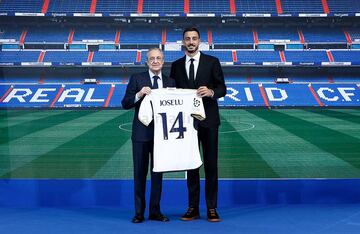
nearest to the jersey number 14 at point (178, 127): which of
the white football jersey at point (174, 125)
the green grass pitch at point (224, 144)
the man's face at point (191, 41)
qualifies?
the white football jersey at point (174, 125)

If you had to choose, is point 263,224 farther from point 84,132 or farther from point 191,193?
point 84,132

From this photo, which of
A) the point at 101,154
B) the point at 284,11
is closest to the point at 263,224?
the point at 101,154

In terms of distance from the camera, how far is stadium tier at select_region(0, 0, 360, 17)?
1314cm

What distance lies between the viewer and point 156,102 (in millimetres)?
3559

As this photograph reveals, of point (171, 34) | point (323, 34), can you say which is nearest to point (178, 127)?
point (171, 34)

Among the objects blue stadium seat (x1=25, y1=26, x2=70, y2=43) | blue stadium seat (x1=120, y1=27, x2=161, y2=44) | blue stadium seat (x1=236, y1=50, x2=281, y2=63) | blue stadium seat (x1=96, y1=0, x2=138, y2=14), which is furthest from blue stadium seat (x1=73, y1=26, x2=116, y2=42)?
blue stadium seat (x1=236, y1=50, x2=281, y2=63)

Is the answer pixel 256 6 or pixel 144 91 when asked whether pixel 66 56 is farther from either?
pixel 144 91

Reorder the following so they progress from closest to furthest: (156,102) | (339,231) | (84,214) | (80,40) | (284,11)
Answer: (339,231) → (156,102) → (84,214) → (284,11) → (80,40)

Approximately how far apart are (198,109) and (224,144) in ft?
Answer: 16.9

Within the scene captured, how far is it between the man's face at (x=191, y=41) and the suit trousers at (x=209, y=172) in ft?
2.20

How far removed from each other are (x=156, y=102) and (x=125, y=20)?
1197 centimetres

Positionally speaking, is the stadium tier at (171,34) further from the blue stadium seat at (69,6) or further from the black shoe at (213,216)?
the black shoe at (213,216)

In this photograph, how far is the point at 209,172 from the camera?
12.1 ft

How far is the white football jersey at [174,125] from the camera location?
3553mm
